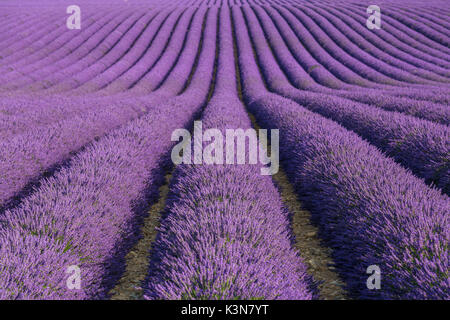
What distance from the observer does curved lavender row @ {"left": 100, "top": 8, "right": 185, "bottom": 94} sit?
1550 cm

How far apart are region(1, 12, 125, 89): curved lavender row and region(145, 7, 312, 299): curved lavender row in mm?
15547

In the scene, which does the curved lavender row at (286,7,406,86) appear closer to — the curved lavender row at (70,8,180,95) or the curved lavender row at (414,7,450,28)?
the curved lavender row at (414,7,450,28)

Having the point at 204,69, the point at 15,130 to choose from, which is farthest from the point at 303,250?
the point at 204,69

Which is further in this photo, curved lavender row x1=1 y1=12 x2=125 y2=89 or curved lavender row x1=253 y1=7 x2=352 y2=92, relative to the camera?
curved lavender row x1=1 y1=12 x2=125 y2=89

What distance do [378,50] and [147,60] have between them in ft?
50.1

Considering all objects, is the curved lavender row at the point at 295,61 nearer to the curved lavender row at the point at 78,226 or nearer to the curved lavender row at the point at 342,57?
the curved lavender row at the point at 342,57

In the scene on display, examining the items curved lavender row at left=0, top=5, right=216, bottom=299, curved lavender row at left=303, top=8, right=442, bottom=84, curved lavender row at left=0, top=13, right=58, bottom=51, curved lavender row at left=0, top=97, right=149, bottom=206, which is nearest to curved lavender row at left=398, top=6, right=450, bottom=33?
curved lavender row at left=303, top=8, right=442, bottom=84

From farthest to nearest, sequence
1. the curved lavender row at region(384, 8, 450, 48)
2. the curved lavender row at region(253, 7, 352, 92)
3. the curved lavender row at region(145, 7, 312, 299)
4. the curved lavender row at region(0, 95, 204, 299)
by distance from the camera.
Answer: the curved lavender row at region(384, 8, 450, 48), the curved lavender row at region(253, 7, 352, 92), the curved lavender row at region(0, 95, 204, 299), the curved lavender row at region(145, 7, 312, 299)

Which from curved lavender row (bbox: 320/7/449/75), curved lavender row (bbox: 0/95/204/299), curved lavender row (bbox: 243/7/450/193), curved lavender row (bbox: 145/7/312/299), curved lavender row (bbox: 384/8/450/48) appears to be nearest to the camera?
curved lavender row (bbox: 145/7/312/299)

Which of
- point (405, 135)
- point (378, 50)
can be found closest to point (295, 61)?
point (378, 50)

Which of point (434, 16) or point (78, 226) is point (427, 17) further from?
point (78, 226)

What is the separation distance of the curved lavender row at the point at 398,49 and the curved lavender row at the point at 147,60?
1496cm

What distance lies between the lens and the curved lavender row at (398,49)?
655 inches

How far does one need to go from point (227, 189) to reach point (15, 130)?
230 inches
